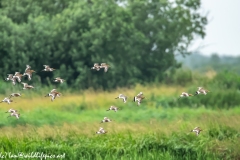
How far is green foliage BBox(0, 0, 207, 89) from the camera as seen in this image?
88.2ft

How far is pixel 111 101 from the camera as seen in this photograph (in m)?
21.8

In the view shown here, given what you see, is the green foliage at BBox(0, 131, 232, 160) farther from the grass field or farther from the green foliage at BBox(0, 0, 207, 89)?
the green foliage at BBox(0, 0, 207, 89)

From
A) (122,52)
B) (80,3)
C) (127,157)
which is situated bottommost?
(127,157)

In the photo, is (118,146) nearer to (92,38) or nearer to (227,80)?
(227,80)

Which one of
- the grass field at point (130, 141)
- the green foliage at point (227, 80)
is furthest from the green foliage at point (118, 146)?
the green foliage at point (227, 80)

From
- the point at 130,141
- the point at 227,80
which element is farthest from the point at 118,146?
the point at 227,80

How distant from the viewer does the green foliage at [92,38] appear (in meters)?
26.9

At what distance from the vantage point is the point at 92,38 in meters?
28.0

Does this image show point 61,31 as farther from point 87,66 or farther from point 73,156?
point 73,156

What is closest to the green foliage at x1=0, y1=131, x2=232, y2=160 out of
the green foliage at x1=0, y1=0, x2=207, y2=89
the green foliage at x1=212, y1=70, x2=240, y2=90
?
the green foliage at x1=212, y1=70, x2=240, y2=90

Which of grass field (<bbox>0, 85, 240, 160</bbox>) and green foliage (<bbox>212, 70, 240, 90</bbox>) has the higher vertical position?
green foliage (<bbox>212, 70, 240, 90</bbox>)

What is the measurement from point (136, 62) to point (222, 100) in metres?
8.88

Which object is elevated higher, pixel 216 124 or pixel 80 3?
pixel 80 3

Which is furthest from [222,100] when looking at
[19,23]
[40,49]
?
[19,23]
